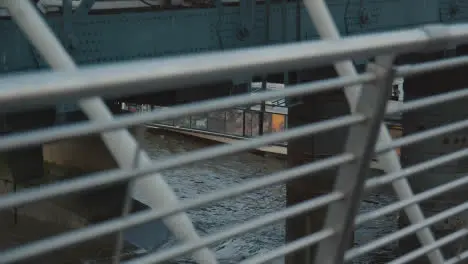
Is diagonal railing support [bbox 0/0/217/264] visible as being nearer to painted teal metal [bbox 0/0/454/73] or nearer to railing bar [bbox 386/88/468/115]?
railing bar [bbox 386/88/468/115]

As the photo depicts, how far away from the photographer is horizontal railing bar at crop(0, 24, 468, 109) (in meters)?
1.17

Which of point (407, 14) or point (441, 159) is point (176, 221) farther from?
point (407, 14)

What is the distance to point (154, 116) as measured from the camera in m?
1.40

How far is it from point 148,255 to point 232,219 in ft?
47.5

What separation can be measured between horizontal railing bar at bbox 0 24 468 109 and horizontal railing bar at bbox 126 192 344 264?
0.37 metres

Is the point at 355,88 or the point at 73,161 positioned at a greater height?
the point at 355,88

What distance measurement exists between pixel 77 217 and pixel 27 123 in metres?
8.30

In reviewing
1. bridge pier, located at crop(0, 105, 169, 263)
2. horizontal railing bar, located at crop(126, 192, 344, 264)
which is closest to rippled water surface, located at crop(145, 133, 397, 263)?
bridge pier, located at crop(0, 105, 169, 263)

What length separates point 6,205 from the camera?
1.26 meters

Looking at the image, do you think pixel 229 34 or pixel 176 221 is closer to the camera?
pixel 176 221

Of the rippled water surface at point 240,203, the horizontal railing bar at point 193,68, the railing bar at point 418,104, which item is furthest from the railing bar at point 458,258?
the rippled water surface at point 240,203

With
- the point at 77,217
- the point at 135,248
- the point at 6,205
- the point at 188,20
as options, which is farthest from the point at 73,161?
the point at 6,205

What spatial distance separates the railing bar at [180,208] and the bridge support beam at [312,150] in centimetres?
1046

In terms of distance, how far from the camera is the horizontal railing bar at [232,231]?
1549 mm
